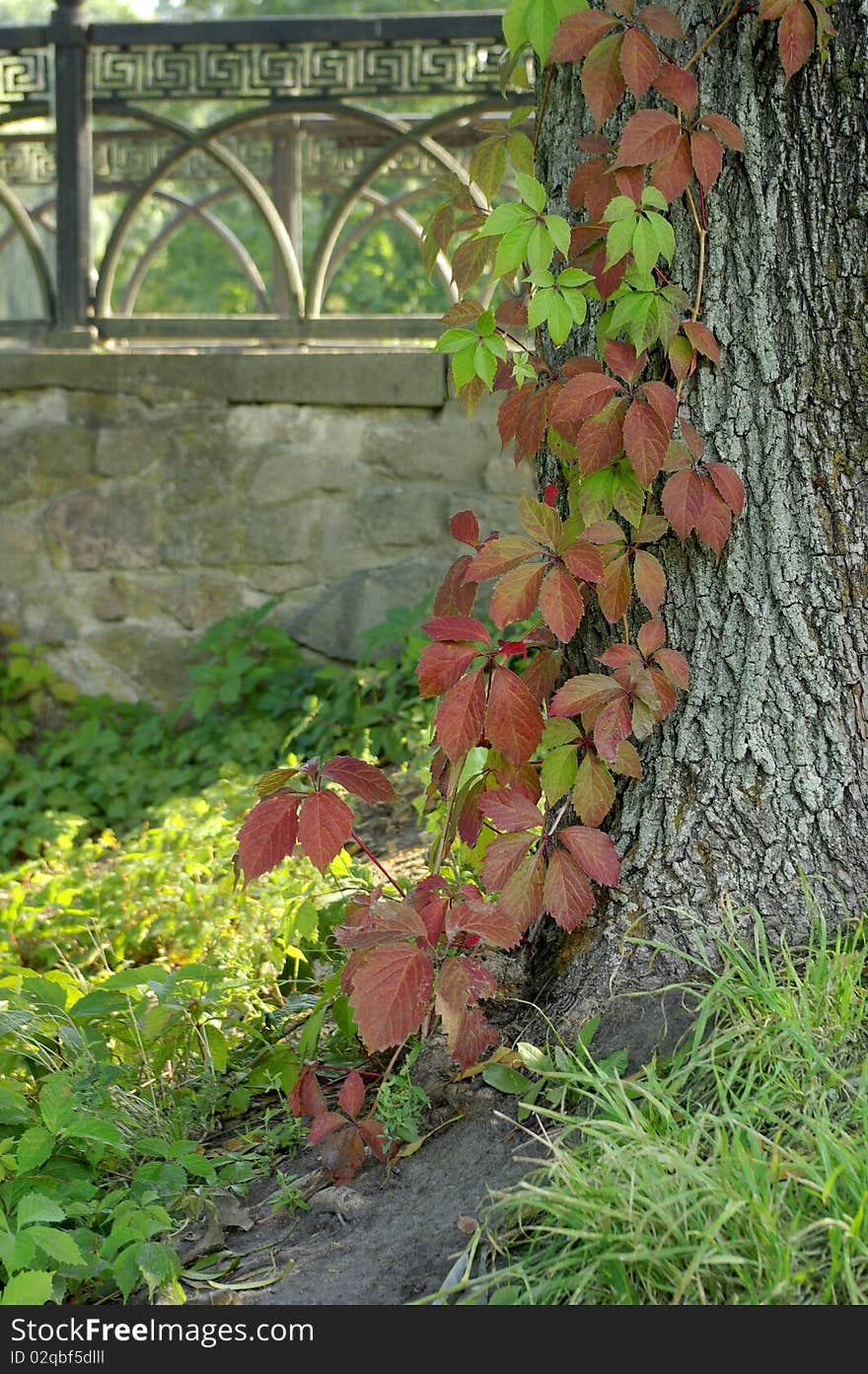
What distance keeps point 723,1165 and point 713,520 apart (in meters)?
0.86

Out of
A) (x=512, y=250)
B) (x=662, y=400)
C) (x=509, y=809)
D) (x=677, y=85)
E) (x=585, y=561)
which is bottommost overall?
(x=509, y=809)

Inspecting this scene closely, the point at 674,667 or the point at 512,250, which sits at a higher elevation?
the point at 512,250

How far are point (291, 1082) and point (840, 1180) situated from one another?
0.87m

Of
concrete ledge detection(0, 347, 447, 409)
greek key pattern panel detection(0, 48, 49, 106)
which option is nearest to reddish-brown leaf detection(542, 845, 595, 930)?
concrete ledge detection(0, 347, 447, 409)

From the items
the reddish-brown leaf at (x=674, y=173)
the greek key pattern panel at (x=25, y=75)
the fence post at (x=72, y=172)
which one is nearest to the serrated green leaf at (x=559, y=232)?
the reddish-brown leaf at (x=674, y=173)

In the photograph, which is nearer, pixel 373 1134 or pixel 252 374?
pixel 373 1134

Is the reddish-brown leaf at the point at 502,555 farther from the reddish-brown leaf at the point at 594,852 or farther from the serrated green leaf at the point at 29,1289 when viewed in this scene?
the serrated green leaf at the point at 29,1289

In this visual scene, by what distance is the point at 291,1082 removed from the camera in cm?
205

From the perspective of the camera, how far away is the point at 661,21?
1.80 meters

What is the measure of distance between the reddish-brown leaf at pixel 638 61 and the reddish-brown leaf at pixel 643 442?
→ 0.44m

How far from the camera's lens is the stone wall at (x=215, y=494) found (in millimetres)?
4262

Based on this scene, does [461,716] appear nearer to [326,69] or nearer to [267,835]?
[267,835]

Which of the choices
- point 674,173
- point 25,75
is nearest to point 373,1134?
point 674,173

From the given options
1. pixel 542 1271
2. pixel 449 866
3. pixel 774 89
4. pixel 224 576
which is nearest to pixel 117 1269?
pixel 542 1271
